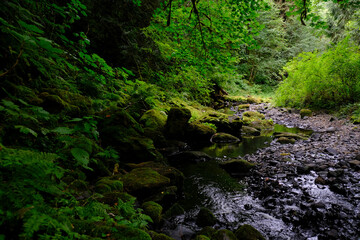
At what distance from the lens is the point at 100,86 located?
15.7 ft

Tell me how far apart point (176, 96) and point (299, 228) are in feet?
26.4

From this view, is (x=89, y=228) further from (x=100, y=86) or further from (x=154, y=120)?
(x=154, y=120)

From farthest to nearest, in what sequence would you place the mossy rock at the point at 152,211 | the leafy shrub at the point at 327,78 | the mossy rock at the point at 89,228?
the leafy shrub at the point at 327,78 < the mossy rock at the point at 152,211 < the mossy rock at the point at 89,228

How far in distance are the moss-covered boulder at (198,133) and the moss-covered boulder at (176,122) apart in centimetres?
57

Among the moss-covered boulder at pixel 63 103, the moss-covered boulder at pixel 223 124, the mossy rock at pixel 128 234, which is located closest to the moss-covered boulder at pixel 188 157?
the moss-covered boulder at pixel 223 124

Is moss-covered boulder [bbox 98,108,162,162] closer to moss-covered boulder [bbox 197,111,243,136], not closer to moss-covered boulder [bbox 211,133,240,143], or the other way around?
moss-covered boulder [bbox 211,133,240,143]

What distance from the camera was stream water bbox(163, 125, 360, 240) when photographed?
299cm

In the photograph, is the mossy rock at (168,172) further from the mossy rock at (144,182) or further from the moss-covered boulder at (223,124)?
the moss-covered boulder at (223,124)

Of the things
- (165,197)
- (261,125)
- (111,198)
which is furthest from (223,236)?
(261,125)

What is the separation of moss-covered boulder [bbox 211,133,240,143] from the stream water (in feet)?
9.87

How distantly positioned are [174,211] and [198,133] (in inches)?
196

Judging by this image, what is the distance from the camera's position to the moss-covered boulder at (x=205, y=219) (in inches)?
123

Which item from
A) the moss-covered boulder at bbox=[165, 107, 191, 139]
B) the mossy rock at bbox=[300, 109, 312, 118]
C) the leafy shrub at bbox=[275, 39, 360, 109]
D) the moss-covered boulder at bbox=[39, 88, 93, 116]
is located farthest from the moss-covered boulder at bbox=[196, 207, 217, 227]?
the mossy rock at bbox=[300, 109, 312, 118]

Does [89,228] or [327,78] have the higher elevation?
[327,78]
